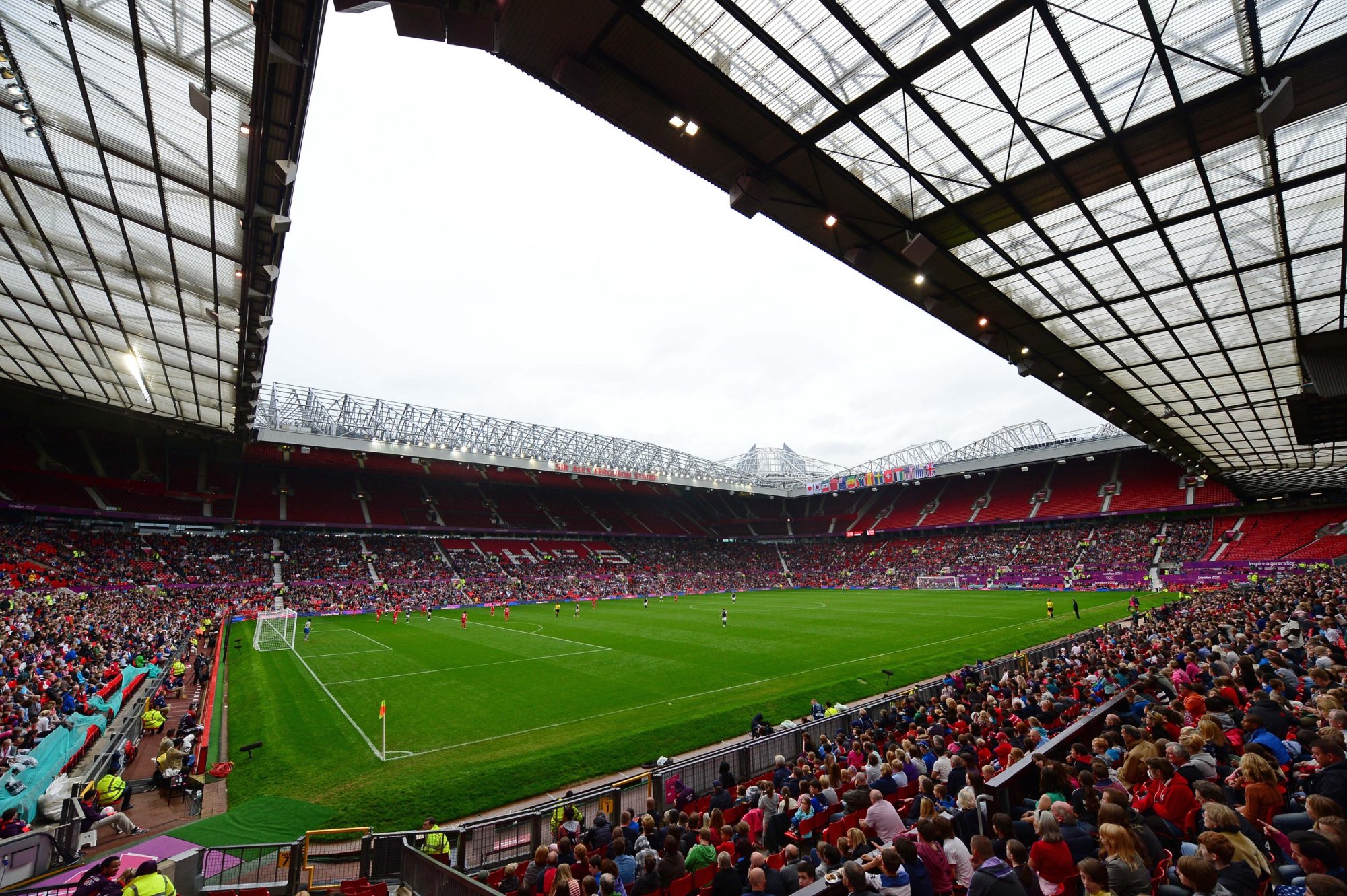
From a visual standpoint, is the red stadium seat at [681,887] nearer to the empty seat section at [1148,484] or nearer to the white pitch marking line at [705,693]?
the white pitch marking line at [705,693]

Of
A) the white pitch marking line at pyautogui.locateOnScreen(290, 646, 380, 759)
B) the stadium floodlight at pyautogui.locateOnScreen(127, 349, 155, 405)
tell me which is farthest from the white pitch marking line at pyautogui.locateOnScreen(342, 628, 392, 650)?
the stadium floodlight at pyautogui.locateOnScreen(127, 349, 155, 405)

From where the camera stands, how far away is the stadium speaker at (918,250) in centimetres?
1002

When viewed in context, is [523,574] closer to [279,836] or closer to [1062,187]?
[279,836]

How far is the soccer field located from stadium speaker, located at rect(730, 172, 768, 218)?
36.6 feet

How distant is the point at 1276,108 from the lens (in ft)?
21.8

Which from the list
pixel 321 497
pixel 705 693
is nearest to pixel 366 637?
pixel 705 693

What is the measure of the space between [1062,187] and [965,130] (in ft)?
7.11

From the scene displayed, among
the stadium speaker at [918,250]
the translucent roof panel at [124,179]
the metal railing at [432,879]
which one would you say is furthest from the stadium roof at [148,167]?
the metal railing at [432,879]

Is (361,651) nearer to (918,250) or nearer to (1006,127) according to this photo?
(918,250)

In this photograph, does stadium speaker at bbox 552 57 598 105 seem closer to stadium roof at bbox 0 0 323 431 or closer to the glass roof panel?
the glass roof panel

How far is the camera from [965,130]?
317 inches

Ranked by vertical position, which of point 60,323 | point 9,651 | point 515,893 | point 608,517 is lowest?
point 515,893

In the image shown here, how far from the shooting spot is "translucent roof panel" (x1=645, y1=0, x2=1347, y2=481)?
6.34m

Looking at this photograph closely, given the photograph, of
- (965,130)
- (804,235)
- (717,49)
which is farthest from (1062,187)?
(717,49)
